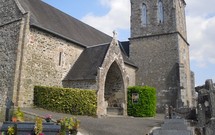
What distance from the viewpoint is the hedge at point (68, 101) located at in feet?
47.5

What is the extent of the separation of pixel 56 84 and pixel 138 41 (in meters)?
12.4

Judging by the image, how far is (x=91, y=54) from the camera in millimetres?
18469

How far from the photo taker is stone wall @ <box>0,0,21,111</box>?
1472cm

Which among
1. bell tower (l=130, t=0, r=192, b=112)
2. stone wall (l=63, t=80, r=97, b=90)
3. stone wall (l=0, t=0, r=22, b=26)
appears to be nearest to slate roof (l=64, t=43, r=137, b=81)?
stone wall (l=63, t=80, r=97, b=90)

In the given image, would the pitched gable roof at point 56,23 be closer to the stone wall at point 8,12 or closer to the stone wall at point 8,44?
the stone wall at point 8,12

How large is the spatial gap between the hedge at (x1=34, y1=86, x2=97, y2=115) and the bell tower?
11444 mm

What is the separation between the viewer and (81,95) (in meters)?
14.7

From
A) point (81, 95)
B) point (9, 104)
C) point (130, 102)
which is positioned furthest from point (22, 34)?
point (130, 102)

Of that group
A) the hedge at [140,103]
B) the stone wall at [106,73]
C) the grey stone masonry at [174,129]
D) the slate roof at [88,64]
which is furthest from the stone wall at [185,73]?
the grey stone masonry at [174,129]

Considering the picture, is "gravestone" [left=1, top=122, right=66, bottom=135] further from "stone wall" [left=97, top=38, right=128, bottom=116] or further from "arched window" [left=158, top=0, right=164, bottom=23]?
"arched window" [left=158, top=0, right=164, bottom=23]

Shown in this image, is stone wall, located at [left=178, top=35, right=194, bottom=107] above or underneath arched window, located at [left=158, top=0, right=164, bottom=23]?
underneath

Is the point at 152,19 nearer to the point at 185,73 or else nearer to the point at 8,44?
the point at 185,73

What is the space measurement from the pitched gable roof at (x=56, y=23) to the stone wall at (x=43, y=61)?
61 centimetres

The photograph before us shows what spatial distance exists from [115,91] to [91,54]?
348cm
